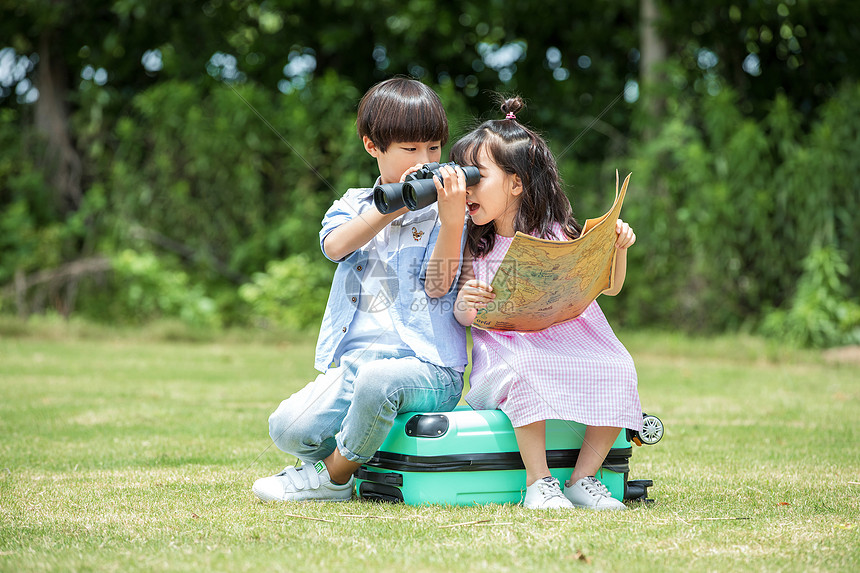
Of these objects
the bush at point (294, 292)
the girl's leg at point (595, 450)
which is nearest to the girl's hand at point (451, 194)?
the girl's leg at point (595, 450)

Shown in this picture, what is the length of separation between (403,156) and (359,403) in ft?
2.29

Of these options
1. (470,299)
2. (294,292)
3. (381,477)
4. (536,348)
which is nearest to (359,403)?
(381,477)

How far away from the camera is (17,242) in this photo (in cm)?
869

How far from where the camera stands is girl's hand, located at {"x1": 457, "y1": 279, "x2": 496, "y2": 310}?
93.2 inches

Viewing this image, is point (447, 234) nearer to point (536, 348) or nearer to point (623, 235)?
point (536, 348)

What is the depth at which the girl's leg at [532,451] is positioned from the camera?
2.31 meters

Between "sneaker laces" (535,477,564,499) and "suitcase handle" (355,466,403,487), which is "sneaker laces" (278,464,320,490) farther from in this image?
"sneaker laces" (535,477,564,499)

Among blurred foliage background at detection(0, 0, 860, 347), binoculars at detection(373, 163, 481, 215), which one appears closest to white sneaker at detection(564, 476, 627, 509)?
binoculars at detection(373, 163, 481, 215)

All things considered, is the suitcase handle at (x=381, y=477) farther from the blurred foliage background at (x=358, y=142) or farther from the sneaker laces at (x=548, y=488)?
the blurred foliage background at (x=358, y=142)

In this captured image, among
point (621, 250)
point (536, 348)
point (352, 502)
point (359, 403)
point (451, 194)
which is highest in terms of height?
point (451, 194)

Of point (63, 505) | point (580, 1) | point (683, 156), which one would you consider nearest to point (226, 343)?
point (683, 156)

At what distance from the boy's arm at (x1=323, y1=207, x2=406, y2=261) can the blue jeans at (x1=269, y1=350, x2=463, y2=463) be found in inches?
11.4

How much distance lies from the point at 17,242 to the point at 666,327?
6.16 metres

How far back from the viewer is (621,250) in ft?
8.33
